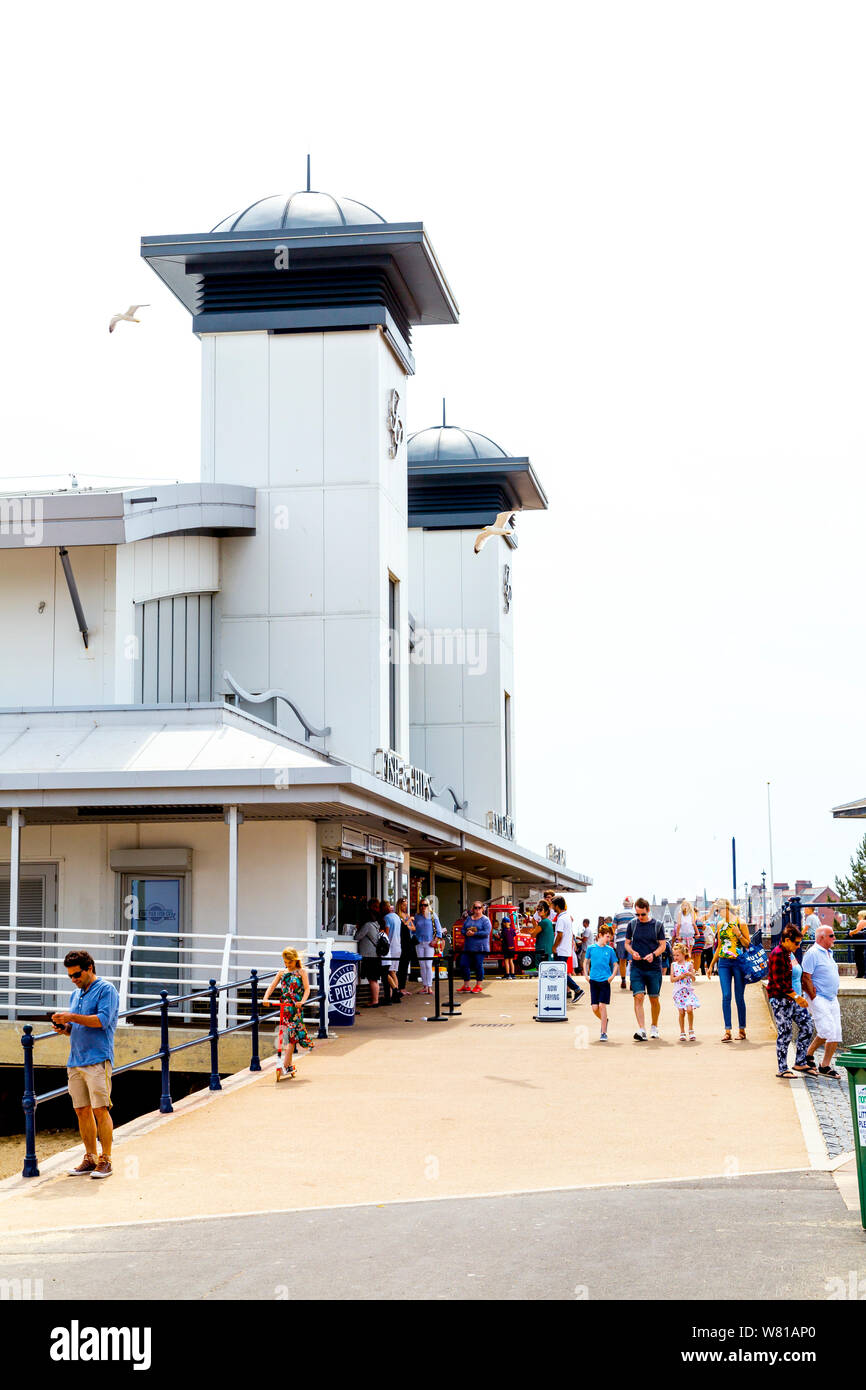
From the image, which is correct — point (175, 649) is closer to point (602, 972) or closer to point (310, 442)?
point (310, 442)

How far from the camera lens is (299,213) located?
105 ft

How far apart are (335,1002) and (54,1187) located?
27.9 ft

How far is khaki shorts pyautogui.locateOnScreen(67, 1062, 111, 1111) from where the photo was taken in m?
11.2

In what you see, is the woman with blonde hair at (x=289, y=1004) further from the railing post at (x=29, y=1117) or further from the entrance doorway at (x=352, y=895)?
the entrance doorway at (x=352, y=895)

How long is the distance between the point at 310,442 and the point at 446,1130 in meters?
20.3

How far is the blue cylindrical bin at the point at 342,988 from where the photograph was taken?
753 inches

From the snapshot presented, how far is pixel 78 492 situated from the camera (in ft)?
92.6

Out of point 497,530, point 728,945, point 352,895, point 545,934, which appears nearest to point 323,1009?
point 728,945

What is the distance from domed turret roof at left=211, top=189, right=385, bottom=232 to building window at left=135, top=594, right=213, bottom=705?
27.1ft

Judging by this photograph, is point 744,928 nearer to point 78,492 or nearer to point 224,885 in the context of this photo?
point 224,885

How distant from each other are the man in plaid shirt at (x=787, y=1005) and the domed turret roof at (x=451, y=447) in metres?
30.0

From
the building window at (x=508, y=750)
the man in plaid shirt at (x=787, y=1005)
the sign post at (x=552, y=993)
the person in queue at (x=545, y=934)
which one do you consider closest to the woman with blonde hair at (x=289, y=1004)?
the man in plaid shirt at (x=787, y=1005)
